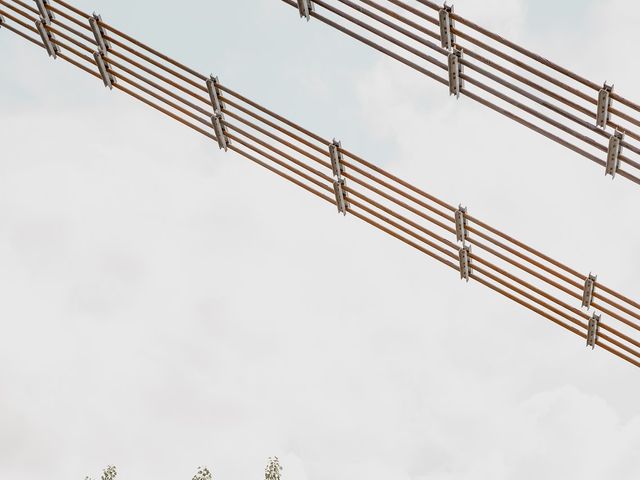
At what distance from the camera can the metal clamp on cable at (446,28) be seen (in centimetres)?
2089

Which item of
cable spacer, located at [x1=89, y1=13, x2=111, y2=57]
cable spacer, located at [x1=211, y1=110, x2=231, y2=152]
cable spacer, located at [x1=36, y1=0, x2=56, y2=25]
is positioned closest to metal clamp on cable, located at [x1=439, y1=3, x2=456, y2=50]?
cable spacer, located at [x1=211, y1=110, x2=231, y2=152]

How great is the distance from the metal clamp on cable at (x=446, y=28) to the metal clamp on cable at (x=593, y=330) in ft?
24.6

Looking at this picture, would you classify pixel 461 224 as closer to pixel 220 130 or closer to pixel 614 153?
pixel 614 153

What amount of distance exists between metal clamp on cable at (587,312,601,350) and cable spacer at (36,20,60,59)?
57.1 feet

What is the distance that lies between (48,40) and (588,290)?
56.7 feet

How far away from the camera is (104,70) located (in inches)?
1019

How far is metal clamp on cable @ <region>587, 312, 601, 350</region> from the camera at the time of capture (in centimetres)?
2166

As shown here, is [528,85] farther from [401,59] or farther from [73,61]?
[73,61]

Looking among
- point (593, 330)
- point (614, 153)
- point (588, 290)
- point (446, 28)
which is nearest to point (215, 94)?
point (446, 28)

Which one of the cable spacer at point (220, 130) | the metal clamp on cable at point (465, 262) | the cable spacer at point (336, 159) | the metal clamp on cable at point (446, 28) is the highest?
the metal clamp on cable at point (446, 28)

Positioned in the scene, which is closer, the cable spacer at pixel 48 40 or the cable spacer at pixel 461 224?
the cable spacer at pixel 461 224

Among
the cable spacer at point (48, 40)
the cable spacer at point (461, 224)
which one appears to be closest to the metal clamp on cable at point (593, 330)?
the cable spacer at point (461, 224)

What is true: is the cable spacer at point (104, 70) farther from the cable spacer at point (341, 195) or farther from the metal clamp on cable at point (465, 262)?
the metal clamp on cable at point (465, 262)

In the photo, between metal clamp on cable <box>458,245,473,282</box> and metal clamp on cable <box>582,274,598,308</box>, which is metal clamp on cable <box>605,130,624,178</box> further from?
metal clamp on cable <box>458,245,473,282</box>
